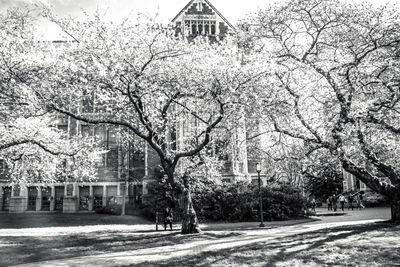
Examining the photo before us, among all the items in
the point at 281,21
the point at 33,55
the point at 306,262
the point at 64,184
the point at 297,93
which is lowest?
the point at 306,262

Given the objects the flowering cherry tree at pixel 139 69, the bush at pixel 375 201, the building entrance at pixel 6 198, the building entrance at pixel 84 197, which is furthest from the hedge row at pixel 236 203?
the building entrance at pixel 6 198

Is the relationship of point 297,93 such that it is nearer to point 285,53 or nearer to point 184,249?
point 285,53

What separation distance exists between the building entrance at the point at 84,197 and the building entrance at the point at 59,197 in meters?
1.92

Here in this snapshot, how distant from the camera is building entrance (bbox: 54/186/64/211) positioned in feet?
118

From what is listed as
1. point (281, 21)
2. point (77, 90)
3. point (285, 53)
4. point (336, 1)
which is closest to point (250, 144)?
point (285, 53)

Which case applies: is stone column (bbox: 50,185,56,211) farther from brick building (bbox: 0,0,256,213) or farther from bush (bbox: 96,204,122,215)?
bush (bbox: 96,204,122,215)

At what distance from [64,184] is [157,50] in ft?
83.6

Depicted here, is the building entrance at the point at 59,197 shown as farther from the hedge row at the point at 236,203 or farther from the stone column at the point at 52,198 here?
the hedge row at the point at 236,203

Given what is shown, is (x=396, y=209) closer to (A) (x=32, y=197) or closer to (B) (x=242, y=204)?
(B) (x=242, y=204)

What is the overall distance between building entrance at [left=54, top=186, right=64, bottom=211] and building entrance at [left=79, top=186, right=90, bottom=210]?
75.6 inches

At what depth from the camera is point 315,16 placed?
16.3 meters

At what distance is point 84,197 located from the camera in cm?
3606

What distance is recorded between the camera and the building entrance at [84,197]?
35775 millimetres

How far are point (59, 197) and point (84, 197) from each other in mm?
2707
